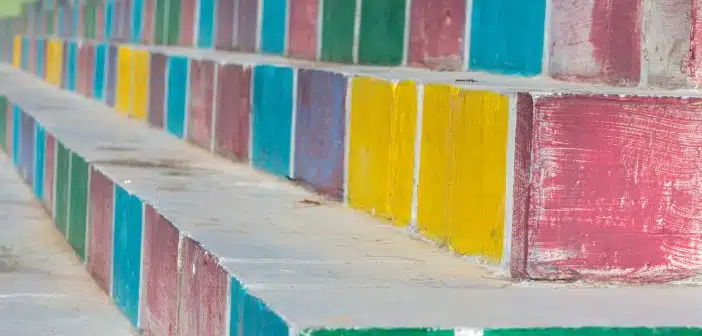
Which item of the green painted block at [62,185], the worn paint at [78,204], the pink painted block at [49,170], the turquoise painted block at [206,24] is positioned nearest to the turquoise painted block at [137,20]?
the turquoise painted block at [206,24]

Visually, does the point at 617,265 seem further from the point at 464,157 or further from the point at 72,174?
the point at 72,174

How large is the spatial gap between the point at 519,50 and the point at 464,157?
0.48m

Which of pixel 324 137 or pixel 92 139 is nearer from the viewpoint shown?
pixel 324 137

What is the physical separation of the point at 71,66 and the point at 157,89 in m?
2.43

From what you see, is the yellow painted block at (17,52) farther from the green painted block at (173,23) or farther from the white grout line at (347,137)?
the white grout line at (347,137)

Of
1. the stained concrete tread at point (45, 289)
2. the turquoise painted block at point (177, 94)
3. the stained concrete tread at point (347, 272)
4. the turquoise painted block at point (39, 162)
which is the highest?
the turquoise painted block at point (177, 94)

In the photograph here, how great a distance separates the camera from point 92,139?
3771 mm

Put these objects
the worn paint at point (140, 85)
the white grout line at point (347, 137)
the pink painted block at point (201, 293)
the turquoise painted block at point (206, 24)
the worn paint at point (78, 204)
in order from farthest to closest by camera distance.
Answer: the turquoise painted block at point (206, 24)
the worn paint at point (140, 85)
the worn paint at point (78, 204)
the white grout line at point (347, 137)
the pink painted block at point (201, 293)

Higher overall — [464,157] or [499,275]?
[464,157]

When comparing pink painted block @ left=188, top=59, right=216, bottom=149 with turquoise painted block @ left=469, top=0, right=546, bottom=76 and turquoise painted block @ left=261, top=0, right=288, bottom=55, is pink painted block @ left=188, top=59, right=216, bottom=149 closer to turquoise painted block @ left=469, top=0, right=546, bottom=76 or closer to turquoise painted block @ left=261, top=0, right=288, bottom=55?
turquoise painted block @ left=261, top=0, right=288, bottom=55

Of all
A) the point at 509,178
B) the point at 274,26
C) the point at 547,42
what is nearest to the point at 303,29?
the point at 274,26

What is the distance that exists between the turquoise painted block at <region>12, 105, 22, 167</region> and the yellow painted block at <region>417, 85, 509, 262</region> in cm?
303

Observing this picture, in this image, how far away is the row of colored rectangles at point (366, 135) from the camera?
1869 millimetres

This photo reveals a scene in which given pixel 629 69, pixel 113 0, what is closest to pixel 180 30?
pixel 113 0
